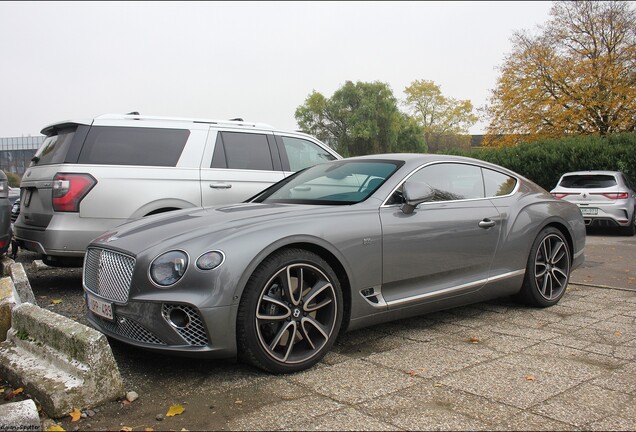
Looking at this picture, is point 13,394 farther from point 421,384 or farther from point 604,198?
point 604,198

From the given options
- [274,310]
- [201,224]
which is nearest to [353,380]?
[274,310]

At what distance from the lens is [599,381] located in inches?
123

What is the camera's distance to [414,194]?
3859mm

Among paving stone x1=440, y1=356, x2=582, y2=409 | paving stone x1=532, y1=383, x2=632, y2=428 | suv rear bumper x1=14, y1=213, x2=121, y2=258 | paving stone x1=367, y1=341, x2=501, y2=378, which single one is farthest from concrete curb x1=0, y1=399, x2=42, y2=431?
suv rear bumper x1=14, y1=213, x2=121, y2=258

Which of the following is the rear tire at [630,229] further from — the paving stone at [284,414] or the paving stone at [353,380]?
the paving stone at [284,414]

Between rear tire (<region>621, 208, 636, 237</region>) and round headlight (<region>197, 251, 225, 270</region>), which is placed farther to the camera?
rear tire (<region>621, 208, 636, 237</region>)

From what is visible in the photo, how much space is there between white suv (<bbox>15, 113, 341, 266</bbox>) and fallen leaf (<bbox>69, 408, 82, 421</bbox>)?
2.72 metres

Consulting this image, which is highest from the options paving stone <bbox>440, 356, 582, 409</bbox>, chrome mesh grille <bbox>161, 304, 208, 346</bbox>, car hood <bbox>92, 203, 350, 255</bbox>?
car hood <bbox>92, 203, 350, 255</bbox>

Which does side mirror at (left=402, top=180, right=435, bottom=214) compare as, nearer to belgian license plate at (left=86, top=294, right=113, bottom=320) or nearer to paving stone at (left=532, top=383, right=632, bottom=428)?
paving stone at (left=532, top=383, right=632, bottom=428)

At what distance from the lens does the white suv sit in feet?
16.9

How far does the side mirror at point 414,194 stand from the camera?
3.85 m

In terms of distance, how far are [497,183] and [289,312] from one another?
8.55 ft

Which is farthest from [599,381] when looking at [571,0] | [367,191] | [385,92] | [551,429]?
[385,92]

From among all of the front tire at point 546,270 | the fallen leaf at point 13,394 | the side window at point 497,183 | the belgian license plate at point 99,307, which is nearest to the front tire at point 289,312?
the belgian license plate at point 99,307
